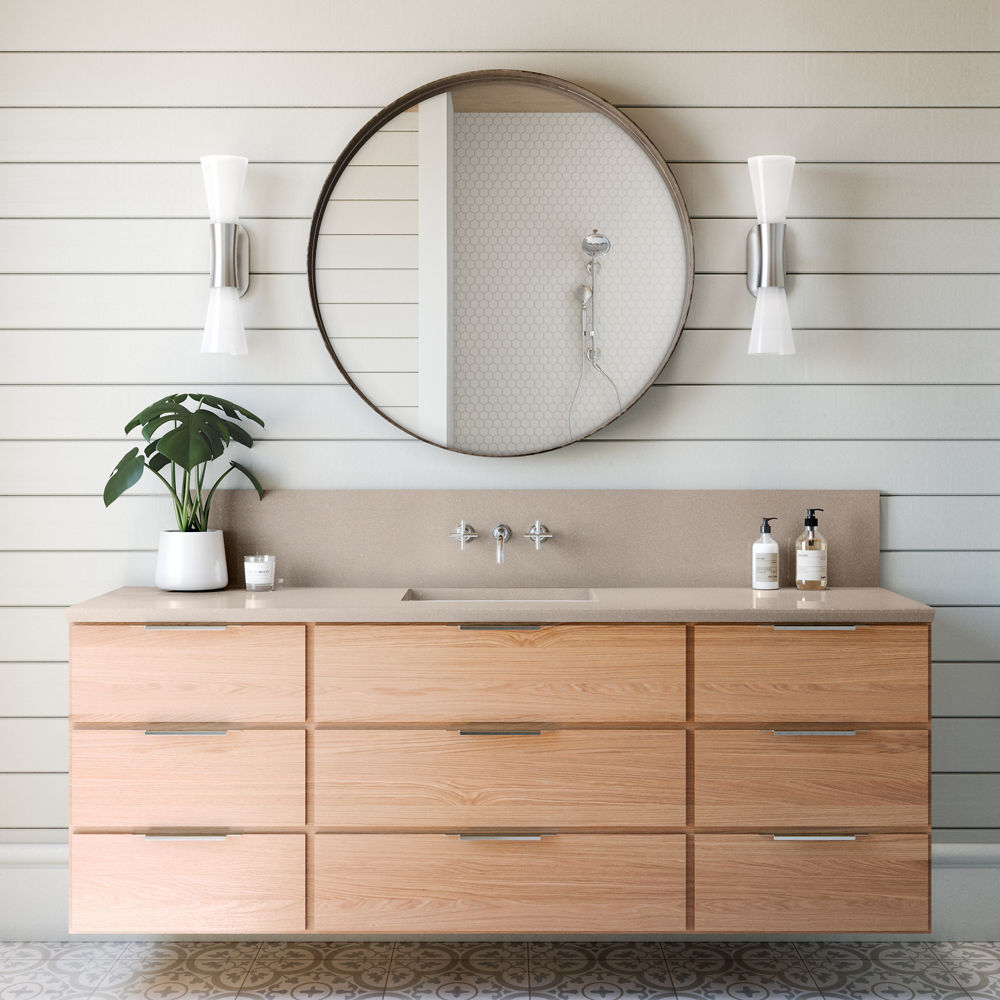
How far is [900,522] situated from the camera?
2322 millimetres

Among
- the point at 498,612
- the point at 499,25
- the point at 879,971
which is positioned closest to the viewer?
the point at 498,612

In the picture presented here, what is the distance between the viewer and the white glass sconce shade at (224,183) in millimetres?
2176

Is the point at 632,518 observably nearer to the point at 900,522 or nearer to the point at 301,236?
the point at 900,522

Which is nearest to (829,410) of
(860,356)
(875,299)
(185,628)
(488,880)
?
(860,356)

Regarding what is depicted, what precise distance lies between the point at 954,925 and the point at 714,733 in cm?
97

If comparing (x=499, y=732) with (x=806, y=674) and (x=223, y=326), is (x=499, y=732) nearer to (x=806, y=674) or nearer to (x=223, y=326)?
(x=806, y=674)

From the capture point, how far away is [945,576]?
2326 millimetres

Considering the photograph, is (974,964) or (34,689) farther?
(34,689)

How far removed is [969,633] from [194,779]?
6.09ft

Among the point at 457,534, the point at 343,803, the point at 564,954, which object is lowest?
the point at 564,954

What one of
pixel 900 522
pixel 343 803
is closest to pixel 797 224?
pixel 900 522

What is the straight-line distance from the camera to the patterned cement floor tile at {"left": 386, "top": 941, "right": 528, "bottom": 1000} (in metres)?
2.05

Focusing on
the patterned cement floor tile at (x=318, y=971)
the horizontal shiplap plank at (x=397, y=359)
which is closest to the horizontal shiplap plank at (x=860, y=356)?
the horizontal shiplap plank at (x=397, y=359)

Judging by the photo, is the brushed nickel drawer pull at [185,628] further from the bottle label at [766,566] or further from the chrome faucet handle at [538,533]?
the bottle label at [766,566]
